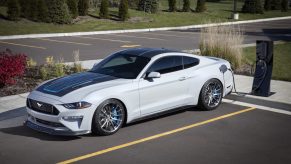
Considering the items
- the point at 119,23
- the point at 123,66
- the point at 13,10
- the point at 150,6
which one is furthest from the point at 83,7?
the point at 123,66

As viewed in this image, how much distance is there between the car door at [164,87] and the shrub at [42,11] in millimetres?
21285

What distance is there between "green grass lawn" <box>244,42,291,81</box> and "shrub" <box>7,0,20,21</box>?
15.3 m

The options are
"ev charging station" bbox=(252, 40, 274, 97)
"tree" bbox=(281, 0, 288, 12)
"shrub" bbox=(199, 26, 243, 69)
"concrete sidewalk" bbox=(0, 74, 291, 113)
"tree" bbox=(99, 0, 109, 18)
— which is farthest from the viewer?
"tree" bbox=(281, 0, 288, 12)

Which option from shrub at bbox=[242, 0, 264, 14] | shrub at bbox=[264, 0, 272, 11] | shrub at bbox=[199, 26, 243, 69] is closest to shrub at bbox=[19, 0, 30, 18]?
shrub at bbox=[199, 26, 243, 69]

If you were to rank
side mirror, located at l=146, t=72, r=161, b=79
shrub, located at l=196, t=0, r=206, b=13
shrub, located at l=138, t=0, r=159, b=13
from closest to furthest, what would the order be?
1. side mirror, located at l=146, t=72, r=161, b=79
2. shrub, located at l=138, t=0, r=159, b=13
3. shrub, located at l=196, t=0, r=206, b=13

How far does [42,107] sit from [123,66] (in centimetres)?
201

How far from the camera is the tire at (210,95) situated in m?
9.90

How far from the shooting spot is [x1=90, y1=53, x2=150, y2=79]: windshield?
901 cm

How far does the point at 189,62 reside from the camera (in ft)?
32.4

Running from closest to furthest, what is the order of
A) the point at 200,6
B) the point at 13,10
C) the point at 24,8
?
the point at 13,10 → the point at 24,8 → the point at 200,6

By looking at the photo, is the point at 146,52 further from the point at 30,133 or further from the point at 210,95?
the point at 30,133

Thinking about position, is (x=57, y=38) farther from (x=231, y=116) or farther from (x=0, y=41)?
(x=231, y=116)

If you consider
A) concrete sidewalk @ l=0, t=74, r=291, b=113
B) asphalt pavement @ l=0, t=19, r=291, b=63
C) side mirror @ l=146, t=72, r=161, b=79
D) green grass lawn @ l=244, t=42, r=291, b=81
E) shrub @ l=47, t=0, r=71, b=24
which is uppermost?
shrub @ l=47, t=0, r=71, b=24

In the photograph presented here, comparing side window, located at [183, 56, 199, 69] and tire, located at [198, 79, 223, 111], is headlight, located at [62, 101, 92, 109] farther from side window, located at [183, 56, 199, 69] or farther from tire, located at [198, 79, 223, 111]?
tire, located at [198, 79, 223, 111]
